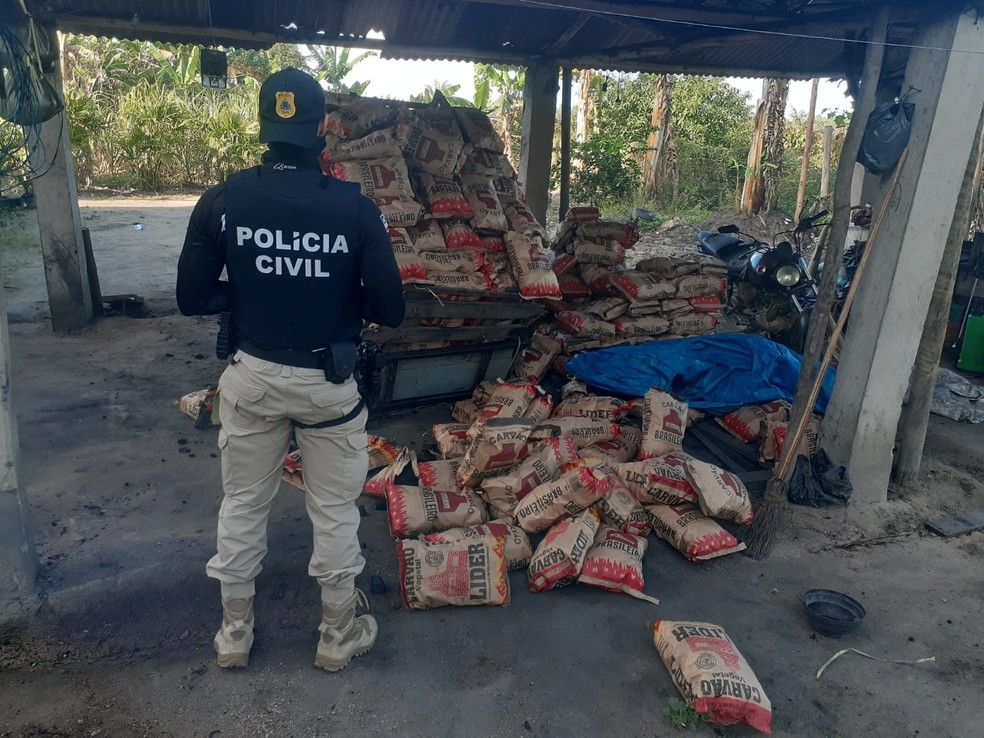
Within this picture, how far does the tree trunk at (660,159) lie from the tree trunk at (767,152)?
92.4 inches

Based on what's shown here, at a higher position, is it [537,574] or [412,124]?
[412,124]

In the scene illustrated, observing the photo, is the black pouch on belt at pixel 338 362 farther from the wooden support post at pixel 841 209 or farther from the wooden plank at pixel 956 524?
the wooden plank at pixel 956 524

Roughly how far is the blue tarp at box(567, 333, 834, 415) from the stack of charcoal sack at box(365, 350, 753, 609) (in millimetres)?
884

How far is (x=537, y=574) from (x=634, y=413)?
2.17 m

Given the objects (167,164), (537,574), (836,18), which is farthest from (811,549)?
(167,164)

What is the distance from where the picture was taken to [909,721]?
2.90 m

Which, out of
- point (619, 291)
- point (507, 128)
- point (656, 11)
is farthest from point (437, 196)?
point (507, 128)

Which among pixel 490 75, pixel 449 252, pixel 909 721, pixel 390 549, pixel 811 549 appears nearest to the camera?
pixel 909 721

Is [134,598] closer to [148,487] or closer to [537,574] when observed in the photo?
[148,487]

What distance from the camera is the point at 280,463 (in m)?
2.82

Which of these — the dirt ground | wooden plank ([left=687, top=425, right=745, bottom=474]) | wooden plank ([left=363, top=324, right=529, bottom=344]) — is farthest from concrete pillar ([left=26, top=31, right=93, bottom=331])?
wooden plank ([left=687, top=425, right=745, bottom=474])

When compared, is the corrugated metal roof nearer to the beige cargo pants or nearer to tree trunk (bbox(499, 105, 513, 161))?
the beige cargo pants

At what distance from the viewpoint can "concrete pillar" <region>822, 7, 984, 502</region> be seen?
4086 mm

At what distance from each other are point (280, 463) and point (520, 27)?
221 inches
